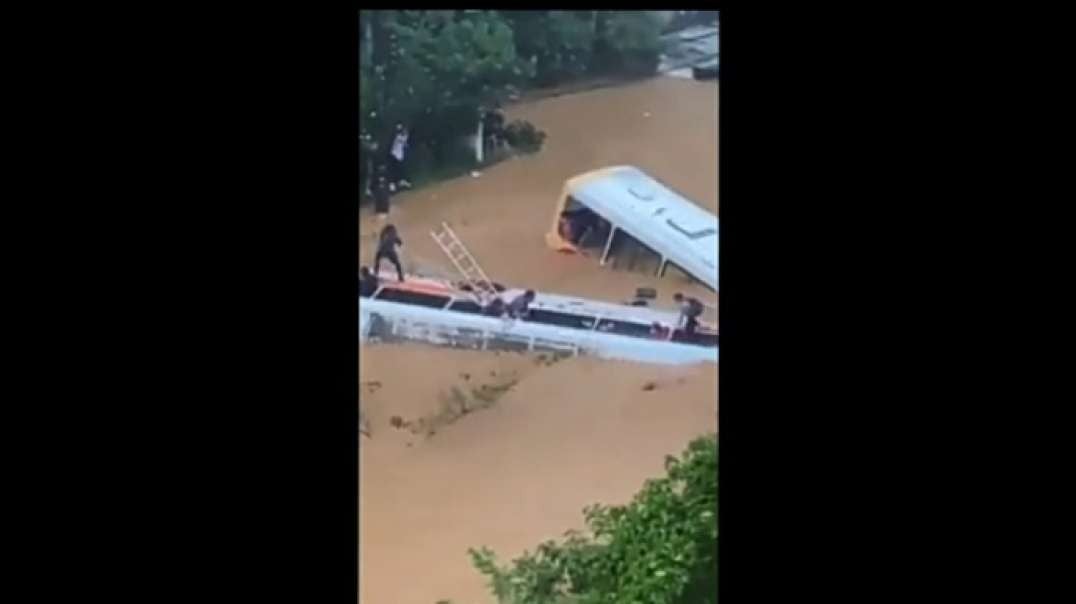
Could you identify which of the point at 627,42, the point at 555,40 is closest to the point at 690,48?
the point at 627,42

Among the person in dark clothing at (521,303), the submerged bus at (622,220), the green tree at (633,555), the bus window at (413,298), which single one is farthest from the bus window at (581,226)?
the green tree at (633,555)

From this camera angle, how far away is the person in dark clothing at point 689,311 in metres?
2.09

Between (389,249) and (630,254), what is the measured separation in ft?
1.19

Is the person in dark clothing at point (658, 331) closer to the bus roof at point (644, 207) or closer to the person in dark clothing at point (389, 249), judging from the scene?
the bus roof at point (644, 207)

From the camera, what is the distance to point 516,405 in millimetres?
2133

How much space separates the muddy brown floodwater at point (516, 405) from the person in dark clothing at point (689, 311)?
0.8 inches

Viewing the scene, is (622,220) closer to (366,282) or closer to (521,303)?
(521,303)
